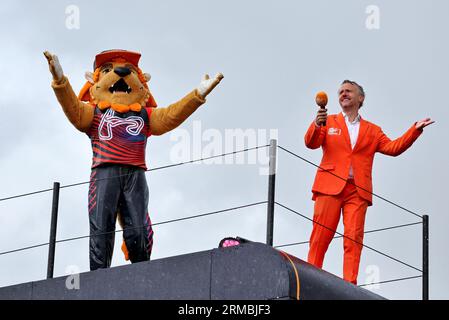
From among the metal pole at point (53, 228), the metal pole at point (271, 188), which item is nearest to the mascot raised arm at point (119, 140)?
the metal pole at point (53, 228)

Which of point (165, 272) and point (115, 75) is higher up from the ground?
point (115, 75)

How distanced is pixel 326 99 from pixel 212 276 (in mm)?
2861

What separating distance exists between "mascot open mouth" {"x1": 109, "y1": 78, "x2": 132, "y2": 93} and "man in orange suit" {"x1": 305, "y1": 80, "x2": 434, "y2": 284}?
1.86 metres

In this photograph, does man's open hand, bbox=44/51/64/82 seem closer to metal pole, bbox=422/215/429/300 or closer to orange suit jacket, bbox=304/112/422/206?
orange suit jacket, bbox=304/112/422/206

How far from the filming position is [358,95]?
1418 cm

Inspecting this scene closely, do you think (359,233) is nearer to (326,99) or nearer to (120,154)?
(326,99)

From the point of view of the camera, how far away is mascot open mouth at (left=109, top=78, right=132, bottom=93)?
1365cm

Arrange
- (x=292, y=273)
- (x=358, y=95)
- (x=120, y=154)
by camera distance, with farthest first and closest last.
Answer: (x=358, y=95), (x=120, y=154), (x=292, y=273)

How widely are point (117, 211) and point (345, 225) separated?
2.28 m

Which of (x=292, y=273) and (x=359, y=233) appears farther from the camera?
(x=359, y=233)

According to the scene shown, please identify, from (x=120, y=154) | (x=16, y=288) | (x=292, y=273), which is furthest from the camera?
(x=120, y=154)

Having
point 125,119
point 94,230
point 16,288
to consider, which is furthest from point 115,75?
point 16,288

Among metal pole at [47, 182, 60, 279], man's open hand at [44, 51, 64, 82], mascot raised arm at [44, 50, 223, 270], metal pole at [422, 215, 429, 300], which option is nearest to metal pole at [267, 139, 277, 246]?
mascot raised arm at [44, 50, 223, 270]
